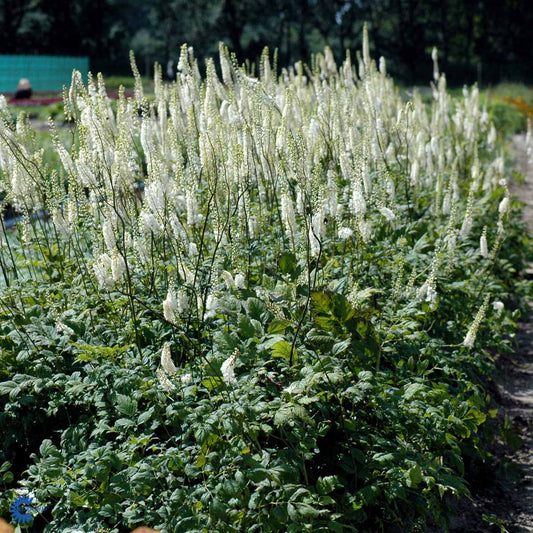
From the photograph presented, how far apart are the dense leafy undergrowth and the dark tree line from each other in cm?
2768

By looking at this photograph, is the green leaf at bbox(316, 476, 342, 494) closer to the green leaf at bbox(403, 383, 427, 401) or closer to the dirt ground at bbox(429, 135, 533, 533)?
the green leaf at bbox(403, 383, 427, 401)

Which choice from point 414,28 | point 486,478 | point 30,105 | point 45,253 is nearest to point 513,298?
point 486,478

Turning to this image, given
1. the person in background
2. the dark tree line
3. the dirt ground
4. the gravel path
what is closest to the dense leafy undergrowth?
the dirt ground

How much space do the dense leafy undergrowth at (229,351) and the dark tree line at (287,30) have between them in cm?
2768

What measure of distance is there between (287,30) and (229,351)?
37.2 meters

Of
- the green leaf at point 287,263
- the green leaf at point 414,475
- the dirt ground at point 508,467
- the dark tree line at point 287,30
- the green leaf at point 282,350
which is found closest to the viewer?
the green leaf at point 414,475

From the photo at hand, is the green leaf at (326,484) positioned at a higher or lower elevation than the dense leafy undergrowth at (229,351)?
lower

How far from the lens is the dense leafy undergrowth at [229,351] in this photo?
8.63 ft

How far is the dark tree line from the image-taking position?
3497cm

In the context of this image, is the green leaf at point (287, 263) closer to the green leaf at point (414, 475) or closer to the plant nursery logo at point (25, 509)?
the green leaf at point (414, 475)

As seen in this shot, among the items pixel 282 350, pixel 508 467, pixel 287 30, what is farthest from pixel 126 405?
pixel 287 30

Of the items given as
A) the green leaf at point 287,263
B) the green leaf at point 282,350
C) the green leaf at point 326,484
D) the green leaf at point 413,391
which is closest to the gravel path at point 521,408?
the green leaf at point 413,391

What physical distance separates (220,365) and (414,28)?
4271cm

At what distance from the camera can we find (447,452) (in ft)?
10.3
